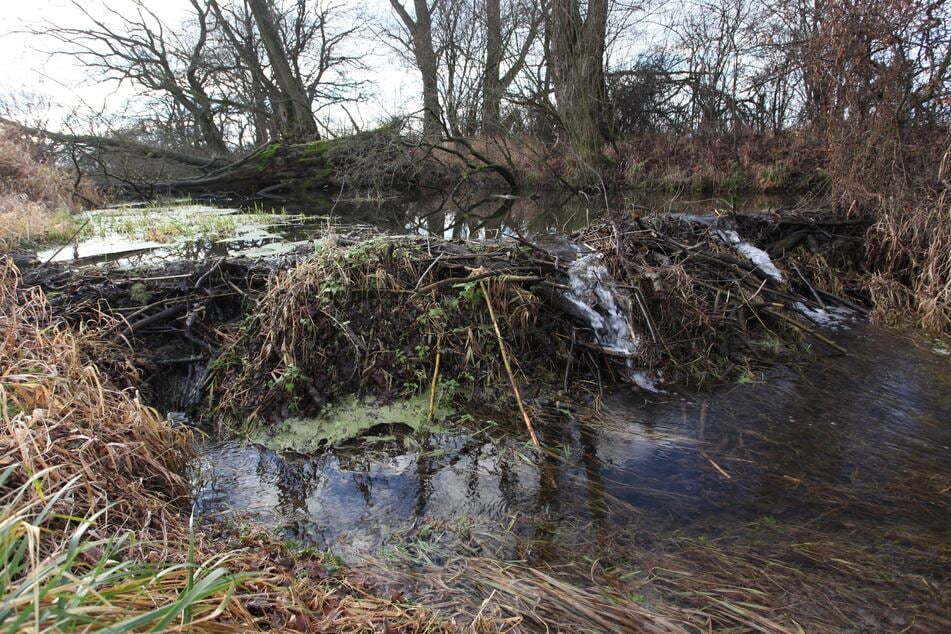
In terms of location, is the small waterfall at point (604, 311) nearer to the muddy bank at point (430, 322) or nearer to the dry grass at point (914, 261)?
the muddy bank at point (430, 322)

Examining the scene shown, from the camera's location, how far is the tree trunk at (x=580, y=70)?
519 inches

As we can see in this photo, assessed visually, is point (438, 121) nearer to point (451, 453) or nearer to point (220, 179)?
point (220, 179)

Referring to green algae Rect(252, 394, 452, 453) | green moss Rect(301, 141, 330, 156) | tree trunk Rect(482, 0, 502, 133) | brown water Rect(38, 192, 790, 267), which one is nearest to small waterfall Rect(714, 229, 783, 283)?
brown water Rect(38, 192, 790, 267)

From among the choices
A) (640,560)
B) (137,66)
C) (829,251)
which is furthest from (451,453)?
(137,66)

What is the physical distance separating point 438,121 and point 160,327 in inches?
447

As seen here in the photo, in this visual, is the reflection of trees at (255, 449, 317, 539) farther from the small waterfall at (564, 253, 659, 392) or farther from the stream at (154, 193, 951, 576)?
the small waterfall at (564, 253, 659, 392)

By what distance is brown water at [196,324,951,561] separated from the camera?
2.48 meters

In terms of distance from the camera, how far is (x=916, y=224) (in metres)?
5.41

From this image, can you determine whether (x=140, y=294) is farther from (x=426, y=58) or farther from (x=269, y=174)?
(x=426, y=58)

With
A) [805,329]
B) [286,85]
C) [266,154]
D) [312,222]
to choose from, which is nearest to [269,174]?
[266,154]

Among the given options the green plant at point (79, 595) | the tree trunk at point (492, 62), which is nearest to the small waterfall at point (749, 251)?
the green plant at point (79, 595)

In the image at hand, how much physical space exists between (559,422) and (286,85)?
18524 millimetres

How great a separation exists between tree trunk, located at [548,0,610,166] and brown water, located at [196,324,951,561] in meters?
11.6

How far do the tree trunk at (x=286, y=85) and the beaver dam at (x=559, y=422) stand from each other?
1470 cm
